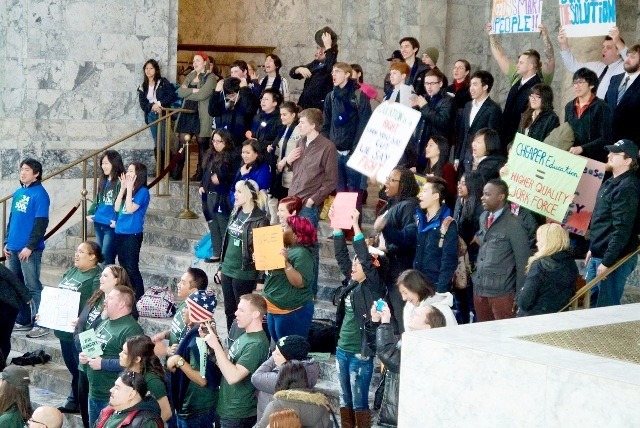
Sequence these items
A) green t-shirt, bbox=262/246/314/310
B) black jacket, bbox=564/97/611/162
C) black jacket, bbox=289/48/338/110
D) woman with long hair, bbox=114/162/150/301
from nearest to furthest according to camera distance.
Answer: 1. green t-shirt, bbox=262/246/314/310
2. black jacket, bbox=564/97/611/162
3. woman with long hair, bbox=114/162/150/301
4. black jacket, bbox=289/48/338/110

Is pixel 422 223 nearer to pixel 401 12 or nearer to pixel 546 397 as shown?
pixel 546 397

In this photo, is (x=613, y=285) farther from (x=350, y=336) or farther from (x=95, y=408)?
(x=95, y=408)

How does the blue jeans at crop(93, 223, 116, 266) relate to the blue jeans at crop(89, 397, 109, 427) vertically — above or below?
above

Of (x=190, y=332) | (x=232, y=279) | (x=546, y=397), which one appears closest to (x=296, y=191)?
(x=232, y=279)

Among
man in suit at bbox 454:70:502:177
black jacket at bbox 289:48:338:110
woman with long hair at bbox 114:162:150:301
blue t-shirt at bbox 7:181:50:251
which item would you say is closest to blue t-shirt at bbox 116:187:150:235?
woman with long hair at bbox 114:162:150:301

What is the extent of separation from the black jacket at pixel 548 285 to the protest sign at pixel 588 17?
2.85 m

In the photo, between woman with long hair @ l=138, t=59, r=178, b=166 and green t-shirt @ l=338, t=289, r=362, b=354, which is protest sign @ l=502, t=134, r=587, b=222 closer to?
green t-shirt @ l=338, t=289, r=362, b=354

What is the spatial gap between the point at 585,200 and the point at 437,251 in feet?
5.06

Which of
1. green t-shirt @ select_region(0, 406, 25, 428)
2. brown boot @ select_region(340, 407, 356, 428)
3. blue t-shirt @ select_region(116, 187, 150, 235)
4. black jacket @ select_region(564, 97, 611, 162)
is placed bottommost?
brown boot @ select_region(340, 407, 356, 428)

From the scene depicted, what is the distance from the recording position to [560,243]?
28.7ft

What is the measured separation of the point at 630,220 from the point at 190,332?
3420 millimetres

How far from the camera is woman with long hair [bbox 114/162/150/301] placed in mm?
12586

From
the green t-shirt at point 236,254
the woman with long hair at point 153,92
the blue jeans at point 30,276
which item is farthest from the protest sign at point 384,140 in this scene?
the woman with long hair at point 153,92

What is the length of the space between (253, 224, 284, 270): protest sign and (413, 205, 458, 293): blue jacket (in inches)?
45.1
